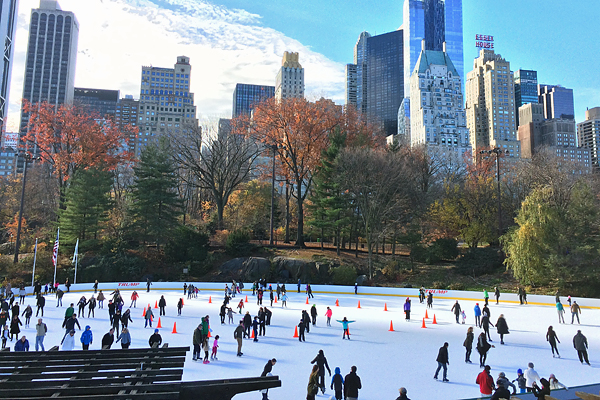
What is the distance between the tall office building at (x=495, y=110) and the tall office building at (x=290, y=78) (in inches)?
3082

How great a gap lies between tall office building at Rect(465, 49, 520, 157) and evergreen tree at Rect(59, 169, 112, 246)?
164134mm

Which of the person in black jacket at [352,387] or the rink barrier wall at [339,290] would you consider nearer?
the person in black jacket at [352,387]

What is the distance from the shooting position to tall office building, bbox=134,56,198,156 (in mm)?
149875

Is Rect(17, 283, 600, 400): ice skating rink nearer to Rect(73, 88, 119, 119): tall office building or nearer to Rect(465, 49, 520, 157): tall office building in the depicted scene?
Rect(465, 49, 520, 157): tall office building

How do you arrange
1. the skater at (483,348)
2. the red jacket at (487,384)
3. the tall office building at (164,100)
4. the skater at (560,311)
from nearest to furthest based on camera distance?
the red jacket at (487,384) < the skater at (483,348) < the skater at (560,311) < the tall office building at (164,100)

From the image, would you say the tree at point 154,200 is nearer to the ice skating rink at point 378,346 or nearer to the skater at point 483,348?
the ice skating rink at point 378,346

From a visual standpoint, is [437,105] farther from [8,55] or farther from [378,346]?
[378,346]

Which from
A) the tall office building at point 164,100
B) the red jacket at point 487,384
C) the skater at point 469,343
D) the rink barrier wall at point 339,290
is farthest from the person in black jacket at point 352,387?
the tall office building at point 164,100

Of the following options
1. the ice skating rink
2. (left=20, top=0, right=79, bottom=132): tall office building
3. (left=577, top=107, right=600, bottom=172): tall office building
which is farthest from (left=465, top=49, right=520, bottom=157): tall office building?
(left=20, top=0, right=79, bottom=132): tall office building

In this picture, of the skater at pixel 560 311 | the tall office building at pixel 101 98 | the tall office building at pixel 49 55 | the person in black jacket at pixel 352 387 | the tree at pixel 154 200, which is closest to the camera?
the person in black jacket at pixel 352 387

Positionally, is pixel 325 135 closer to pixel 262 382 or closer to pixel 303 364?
pixel 303 364

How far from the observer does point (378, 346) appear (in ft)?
49.6

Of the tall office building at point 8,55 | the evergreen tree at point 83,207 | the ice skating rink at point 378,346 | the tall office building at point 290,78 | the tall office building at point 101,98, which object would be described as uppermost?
the tall office building at point 290,78

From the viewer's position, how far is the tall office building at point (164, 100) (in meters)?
150
